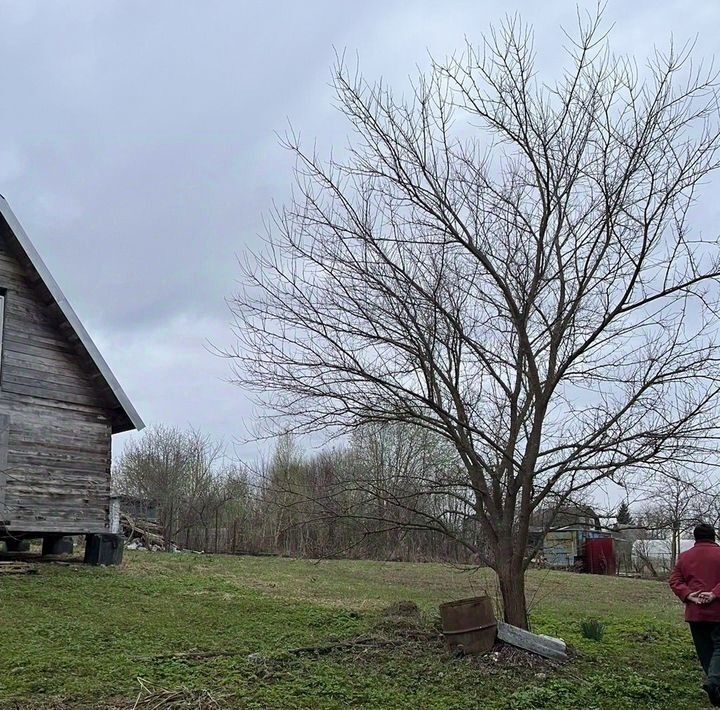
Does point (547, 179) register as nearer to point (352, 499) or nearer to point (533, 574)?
point (352, 499)

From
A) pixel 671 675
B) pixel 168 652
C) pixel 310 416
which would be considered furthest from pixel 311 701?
pixel 671 675

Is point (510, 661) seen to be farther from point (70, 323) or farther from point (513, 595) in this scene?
point (70, 323)

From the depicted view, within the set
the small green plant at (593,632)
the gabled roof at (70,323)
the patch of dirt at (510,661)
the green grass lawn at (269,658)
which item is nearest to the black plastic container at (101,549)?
the green grass lawn at (269,658)

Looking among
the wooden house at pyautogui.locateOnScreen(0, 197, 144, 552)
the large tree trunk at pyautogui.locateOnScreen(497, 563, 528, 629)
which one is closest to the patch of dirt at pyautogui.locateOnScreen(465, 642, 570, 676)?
the large tree trunk at pyautogui.locateOnScreen(497, 563, 528, 629)

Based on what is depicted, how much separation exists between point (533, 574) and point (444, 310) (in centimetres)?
1874

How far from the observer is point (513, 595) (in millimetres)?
8289

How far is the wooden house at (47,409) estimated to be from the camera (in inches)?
570

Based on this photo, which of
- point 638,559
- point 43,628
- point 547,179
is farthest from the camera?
point 638,559

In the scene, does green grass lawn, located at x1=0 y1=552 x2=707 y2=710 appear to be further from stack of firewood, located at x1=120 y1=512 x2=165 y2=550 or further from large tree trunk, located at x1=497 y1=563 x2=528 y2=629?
stack of firewood, located at x1=120 y1=512 x2=165 y2=550

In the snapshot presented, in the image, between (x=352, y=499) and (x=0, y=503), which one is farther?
(x=0, y=503)

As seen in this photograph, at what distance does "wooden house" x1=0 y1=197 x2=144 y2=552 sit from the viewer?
14484 millimetres

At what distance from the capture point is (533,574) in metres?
25.0

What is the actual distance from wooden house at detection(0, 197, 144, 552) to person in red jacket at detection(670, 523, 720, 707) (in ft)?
35.3

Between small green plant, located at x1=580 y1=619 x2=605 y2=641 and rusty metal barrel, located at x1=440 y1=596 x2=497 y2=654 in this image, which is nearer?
rusty metal barrel, located at x1=440 y1=596 x2=497 y2=654
